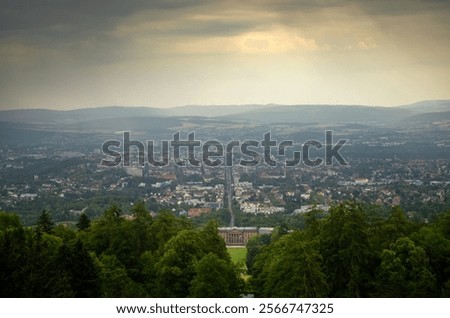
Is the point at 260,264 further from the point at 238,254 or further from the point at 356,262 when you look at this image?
the point at 238,254

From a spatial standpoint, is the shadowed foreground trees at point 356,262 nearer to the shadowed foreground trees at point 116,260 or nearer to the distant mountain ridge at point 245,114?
the shadowed foreground trees at point 116,260

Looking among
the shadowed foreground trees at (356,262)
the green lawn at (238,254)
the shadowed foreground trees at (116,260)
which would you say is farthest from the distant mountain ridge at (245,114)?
the shadowed foreground trees at (356,262)

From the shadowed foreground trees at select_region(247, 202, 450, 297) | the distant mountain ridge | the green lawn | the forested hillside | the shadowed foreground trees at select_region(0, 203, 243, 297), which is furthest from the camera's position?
the distant mountain ridge

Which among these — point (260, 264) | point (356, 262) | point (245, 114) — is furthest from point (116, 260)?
point (245, 114)

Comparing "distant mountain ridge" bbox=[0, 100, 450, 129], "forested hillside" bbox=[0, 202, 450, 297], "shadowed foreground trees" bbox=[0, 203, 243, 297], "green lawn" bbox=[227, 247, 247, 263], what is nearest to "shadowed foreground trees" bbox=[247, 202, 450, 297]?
"forested hillside" bbox=[0, 202, 450, 297]

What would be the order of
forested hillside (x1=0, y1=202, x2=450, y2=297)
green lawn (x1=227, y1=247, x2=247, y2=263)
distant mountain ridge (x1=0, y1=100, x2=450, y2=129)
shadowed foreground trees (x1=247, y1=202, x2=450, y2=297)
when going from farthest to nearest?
1. distant mountain ridge (x1=0, y1=100, x2=450, y2=129)
2. green lawn (x1=227, y1=247, x2=247, y2=263)
3. shadowed foreground trees (x1=247, y1=202, x2=450, y2=297)
4. forested hillside (x1=0, y1=202, x2=450, y2=297)

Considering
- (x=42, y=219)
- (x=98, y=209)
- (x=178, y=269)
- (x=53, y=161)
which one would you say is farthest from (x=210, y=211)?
(x=178, y=269)

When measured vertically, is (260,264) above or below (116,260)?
below

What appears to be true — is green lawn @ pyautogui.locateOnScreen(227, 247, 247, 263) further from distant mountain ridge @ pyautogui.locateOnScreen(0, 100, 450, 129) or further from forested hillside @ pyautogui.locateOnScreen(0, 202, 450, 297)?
distant mountain ridge @ pyautogui.locateOnScreen(0, 100, 450, 129)

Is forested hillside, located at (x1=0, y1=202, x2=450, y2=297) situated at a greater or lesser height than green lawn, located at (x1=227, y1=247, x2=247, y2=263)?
greater

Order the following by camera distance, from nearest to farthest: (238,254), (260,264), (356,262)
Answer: (356,262) < (260,264) < (238,254)
